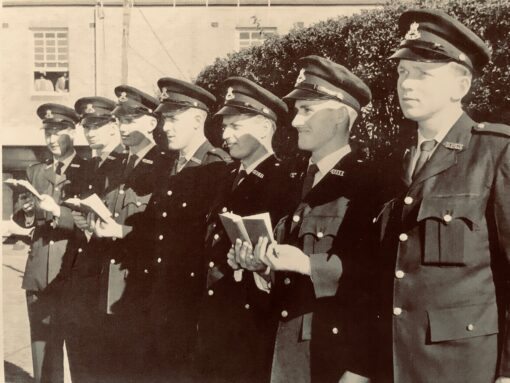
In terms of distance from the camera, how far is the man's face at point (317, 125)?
1533mm

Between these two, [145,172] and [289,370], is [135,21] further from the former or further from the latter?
[289,370]

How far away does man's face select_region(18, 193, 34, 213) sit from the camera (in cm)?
245

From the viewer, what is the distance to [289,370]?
1.53 metres

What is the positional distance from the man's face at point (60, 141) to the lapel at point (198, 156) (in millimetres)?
784

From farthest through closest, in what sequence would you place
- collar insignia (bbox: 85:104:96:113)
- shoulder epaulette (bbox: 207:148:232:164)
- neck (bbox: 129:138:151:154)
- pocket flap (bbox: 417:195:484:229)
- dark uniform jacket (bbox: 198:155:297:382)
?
collar insignia (bbox: 85:104:96:113)
neck (bbox: 129:138:151:154)
shoulder epaulette (bbox: 207:148:232:164)
dark uniform jacket (bbox: 198:155:297:382)
pocket flap (bbox: 417:195:484:229)

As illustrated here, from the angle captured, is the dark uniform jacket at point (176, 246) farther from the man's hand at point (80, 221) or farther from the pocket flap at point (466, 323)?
the pocket flap at point (466, 323)

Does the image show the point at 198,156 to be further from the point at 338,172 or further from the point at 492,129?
the point at 492,129

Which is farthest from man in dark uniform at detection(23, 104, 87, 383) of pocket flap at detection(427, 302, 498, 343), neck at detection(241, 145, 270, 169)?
pocket flap at detection(427, 302, 498, 343)

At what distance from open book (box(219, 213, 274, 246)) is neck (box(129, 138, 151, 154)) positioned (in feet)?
3.32

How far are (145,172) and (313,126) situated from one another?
97 centimetres

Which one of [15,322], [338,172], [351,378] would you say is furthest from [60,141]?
[351,378]

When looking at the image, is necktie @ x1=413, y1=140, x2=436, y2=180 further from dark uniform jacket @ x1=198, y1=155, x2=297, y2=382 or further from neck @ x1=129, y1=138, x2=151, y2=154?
neck @ x1=129, y1=138, x2=151, y2=154

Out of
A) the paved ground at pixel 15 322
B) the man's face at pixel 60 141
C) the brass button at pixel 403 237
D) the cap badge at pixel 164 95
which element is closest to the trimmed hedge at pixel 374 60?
the cap badge at pixel 164 95

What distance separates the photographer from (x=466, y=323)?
1226 mm
